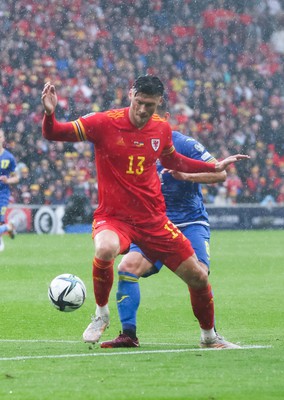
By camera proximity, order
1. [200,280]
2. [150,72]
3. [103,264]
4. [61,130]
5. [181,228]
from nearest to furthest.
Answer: [61,130] → [103,264] → [200,280] → [181,228] → [150,72]

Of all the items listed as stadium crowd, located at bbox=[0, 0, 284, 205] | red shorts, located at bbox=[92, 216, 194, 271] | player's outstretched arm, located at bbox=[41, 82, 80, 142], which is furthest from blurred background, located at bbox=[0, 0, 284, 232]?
player's outstretched arm, located at bbox=[41, 82, 80, 142]

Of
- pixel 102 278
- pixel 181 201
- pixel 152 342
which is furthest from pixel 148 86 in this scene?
pixel 152 342

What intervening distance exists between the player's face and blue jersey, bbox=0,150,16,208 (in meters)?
11.2

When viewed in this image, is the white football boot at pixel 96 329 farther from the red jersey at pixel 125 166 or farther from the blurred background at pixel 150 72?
the blurred background at pixel 150 72

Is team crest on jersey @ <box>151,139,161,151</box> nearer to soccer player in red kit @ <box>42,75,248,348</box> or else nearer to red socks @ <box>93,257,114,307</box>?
soccer player in red kit @ <box>42,75,248,348</box>

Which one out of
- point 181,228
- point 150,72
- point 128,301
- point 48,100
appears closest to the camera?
point 48,100

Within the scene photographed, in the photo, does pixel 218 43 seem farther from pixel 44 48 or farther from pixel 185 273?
pixel 185 273

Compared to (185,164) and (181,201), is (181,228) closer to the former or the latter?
(181,201)

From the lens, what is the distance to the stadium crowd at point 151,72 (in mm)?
28484

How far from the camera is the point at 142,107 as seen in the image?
7.45 m

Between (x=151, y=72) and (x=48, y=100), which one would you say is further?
(x=151, y=72)

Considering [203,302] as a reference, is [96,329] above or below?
below

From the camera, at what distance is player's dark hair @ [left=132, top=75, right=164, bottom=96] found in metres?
7.38

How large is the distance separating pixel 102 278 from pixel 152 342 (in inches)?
50.4
